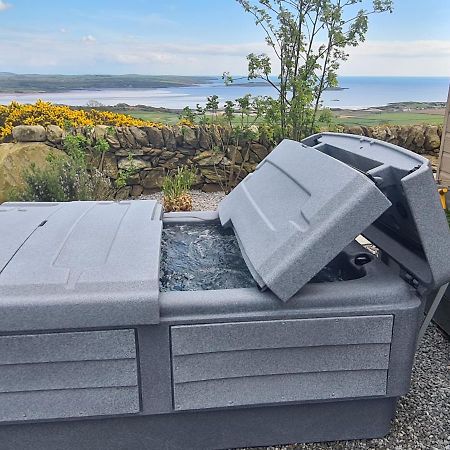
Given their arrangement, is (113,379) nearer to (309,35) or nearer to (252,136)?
(252,136)

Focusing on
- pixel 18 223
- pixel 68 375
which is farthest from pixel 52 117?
pixel 68 375

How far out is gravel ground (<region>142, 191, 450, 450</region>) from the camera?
1920mm

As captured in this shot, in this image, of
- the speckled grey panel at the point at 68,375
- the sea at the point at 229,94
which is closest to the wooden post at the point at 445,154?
the sea at the point at 229,94

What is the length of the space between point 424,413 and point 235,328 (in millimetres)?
1081

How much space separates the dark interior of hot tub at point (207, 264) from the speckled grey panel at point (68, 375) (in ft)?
1.20

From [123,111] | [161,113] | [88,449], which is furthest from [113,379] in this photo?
[123,111]

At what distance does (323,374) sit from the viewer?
1760mm

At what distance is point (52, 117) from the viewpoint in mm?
6602

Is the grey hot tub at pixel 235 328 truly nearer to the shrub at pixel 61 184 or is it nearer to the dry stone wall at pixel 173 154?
the shrub at pixel 61 184

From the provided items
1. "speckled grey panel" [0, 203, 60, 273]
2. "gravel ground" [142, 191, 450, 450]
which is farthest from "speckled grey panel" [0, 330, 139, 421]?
"gravel ground" [142, 191, 450, 450]

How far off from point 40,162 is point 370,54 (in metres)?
4.21

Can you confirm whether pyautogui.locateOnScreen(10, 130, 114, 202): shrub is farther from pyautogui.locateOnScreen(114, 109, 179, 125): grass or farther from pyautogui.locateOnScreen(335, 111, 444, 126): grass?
pyautogui.locateOnScreen(335, 111, 444, 126): grass

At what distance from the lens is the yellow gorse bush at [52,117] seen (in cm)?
643

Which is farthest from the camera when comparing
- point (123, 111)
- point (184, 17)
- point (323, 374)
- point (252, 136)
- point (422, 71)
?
point (123, 111)
